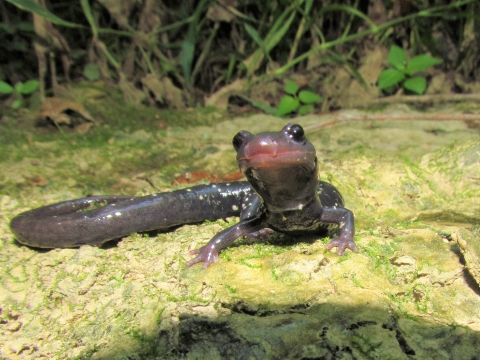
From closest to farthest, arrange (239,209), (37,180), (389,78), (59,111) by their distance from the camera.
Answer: (239,209) < (37,180) < (59,111) < (389,78)

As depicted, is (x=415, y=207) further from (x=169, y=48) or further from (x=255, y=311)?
(x=169, y=48)

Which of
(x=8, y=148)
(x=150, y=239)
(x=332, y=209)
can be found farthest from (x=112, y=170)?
(x=332, y=209)

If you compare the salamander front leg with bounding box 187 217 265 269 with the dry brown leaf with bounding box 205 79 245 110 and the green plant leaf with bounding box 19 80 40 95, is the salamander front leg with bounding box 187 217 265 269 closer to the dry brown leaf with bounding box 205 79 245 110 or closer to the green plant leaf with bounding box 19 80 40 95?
the dry brown leaf with bounding box 205 79 245 110

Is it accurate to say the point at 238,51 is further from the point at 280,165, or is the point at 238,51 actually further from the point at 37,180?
the point at 280,165

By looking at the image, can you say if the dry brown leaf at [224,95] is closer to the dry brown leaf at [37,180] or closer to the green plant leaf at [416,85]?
the green plant leaf at [416,85]

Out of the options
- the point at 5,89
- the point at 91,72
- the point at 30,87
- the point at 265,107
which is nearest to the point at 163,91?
the point at 91,72

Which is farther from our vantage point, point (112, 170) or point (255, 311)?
point (112, 170)

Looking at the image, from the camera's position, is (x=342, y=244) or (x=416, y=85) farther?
(x=416, y=85)

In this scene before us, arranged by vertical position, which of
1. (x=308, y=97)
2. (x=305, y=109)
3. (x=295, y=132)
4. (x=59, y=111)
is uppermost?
(x=295, y=132)
